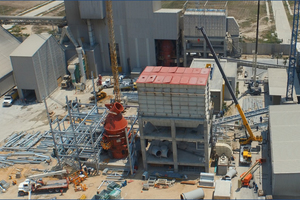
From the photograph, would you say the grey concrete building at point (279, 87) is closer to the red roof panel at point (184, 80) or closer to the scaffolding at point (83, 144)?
the red roof panel at point (184, 80)

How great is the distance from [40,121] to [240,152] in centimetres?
3224

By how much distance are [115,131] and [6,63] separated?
36452 mm

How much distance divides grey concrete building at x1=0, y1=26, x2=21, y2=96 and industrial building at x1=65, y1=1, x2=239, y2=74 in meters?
11.7

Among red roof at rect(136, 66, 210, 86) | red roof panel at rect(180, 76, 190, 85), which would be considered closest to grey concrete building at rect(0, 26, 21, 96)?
red roof at rect(136, 66, 210, 86)

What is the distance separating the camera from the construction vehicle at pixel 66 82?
249 ft

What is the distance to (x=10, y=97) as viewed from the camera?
71.9 meters

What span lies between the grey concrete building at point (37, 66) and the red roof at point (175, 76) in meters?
27.5

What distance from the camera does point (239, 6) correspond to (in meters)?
130

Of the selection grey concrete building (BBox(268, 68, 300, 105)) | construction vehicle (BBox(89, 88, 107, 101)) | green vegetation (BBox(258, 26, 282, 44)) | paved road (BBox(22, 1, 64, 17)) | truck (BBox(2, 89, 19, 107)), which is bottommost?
construction vehicle (BBox(89, 88, 107, 101))

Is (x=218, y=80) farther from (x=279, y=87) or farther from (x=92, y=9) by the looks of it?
(x=92, y=9)

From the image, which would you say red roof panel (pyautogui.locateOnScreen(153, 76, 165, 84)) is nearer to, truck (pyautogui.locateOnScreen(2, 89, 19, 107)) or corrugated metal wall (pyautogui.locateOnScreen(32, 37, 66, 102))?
corrugated metal wall (pyautogui.locateOnScreen(32, 37, 66, 102))

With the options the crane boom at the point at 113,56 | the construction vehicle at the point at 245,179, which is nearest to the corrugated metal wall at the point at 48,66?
the crane boom at the point at 113,56

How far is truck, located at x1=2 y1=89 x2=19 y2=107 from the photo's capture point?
71081mm

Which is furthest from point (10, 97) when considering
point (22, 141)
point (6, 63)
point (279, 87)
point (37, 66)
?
point (279, 87)
